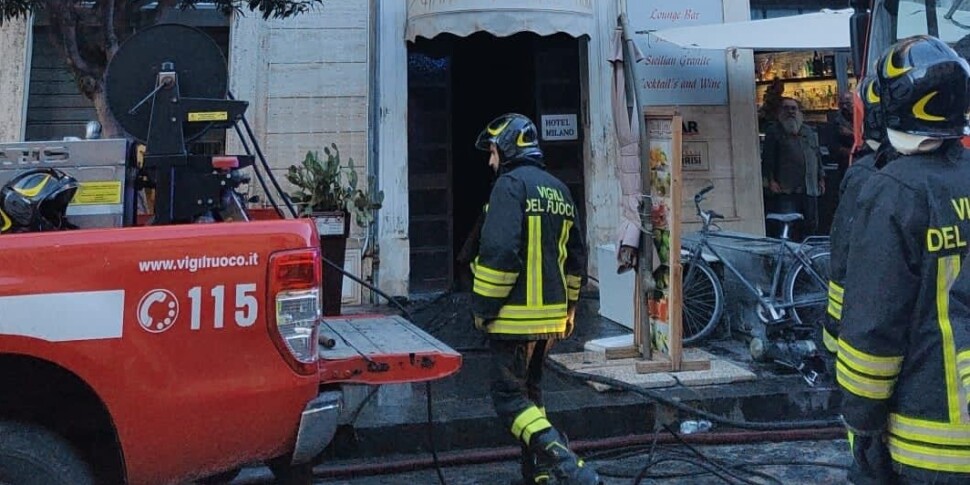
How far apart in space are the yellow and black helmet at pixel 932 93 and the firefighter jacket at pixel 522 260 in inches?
77.7

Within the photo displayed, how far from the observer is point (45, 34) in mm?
8641

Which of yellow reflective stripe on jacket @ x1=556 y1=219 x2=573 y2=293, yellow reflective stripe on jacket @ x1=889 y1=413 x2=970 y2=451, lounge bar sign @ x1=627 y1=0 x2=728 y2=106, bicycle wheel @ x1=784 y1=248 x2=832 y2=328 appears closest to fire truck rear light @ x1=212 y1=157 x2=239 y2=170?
yellow reflective stripe on jacket @ x1=556 y1=219 x2=573 y2=293

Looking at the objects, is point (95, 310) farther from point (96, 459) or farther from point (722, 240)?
point (722, 240)

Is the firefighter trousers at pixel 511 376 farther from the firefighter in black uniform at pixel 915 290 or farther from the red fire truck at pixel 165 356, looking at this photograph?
the firefighter in black uniform at pixel 915 290

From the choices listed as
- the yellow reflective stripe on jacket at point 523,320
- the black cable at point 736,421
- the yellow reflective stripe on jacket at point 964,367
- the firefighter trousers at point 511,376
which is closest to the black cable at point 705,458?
the black cable at point 736,421

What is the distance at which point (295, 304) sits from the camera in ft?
8.85

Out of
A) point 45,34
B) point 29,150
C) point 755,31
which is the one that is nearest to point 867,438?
point 29,150

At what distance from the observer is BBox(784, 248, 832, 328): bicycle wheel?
5996 millimetres

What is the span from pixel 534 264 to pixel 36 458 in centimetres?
234

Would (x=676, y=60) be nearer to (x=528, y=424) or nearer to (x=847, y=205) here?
(x=528, y=424)

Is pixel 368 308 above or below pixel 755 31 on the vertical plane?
below

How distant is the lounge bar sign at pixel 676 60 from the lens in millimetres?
9398

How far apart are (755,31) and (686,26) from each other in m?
1.15

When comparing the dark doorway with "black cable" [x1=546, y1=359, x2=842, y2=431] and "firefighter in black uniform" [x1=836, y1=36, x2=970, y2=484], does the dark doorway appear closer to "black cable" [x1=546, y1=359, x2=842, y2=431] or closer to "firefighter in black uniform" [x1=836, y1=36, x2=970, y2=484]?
"black cable" [x1=546, y1=359, x2=842, y2=431]
